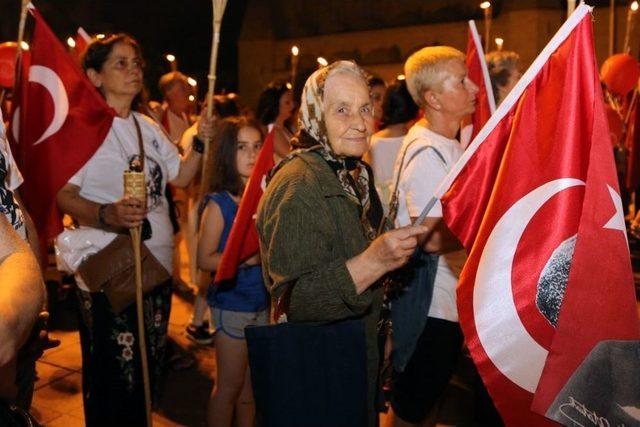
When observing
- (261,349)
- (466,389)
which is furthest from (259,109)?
(261,349)

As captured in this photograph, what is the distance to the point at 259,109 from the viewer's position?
264 inches

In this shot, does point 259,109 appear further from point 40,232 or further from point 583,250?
point 583,250

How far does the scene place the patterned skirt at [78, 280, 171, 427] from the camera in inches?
135

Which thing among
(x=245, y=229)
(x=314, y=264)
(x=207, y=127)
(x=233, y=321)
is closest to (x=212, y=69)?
(x=207, y=127)

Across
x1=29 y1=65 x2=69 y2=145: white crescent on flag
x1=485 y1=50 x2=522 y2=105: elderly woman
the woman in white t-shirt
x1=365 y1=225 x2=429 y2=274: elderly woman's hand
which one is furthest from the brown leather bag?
x1=485 y1=50 x2=522 y2=105: elderly woman

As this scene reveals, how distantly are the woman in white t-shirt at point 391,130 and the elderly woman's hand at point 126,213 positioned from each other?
2.48 metres

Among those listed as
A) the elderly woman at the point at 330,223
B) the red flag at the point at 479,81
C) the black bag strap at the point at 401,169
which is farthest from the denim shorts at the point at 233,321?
the red flag at the point at 479,81

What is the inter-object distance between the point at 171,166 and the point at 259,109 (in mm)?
2766

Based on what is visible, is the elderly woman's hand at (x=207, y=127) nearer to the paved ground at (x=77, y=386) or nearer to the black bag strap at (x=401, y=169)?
the black bag strap at (x=401, y=169)

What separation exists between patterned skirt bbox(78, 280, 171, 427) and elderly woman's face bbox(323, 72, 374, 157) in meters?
1.51

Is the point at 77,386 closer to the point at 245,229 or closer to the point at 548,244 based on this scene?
the point at 245,229

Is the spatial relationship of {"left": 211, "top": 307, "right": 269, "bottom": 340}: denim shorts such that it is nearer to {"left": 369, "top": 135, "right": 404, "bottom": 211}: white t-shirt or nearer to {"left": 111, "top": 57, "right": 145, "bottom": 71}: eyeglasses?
{"left": 111, "top": 57, "right": 145, "bottom": 71}: eyeglasses

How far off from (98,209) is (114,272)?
32cm

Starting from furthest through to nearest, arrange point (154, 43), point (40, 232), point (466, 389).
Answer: point (154, 43), point (466, 389), point (40, 232)
